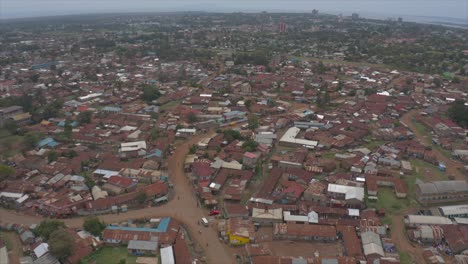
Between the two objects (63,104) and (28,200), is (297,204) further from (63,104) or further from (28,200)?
(63,104)

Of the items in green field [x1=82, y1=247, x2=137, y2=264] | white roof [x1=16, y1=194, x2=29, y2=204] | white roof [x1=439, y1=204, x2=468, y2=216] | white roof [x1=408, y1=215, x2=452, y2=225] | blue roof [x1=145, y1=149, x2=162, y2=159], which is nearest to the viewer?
green field [x1=82, y1=247, x2=137, y2=264]

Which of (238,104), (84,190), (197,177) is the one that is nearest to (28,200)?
→ (84,190)

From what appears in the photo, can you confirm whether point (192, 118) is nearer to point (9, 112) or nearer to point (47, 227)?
point (47, 227)

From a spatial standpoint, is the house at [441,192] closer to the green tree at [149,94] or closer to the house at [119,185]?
the house at [119,185]

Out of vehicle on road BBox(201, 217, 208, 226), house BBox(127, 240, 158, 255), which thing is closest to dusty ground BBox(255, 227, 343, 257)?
vehicle on road BBox(201, 217, 208, 226)

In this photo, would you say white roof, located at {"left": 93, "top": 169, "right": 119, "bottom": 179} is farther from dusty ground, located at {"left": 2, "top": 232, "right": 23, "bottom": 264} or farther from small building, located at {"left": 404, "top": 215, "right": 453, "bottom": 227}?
small building, located at {"left": 404, "top": 215, "right": 453, "bottom": 227}
